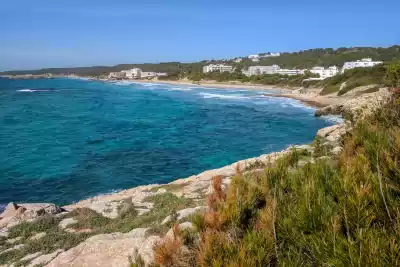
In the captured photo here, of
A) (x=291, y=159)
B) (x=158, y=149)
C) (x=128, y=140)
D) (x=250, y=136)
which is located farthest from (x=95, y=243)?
(x=250, y=136)

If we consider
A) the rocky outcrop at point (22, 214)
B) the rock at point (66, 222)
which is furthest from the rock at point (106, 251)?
the rocky outcrop at point (22, 214)

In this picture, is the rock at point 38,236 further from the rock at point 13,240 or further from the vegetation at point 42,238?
the rock at point 13,240

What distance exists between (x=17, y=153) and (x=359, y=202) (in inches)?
1198

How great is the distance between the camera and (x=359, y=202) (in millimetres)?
3326

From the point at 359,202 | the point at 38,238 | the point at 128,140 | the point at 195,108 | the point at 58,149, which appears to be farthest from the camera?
the point at 195,108

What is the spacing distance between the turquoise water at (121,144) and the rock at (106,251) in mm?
11146

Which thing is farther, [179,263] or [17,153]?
[17,153]

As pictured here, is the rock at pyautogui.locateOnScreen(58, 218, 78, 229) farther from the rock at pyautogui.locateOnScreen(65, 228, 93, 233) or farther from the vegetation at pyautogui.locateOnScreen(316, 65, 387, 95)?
the vegetation at pyautogui.locateOnScreen(316, 65, 387, 95)

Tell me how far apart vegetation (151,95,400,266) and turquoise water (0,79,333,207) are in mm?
16121

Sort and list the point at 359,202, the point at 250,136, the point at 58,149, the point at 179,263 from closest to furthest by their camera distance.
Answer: the point at 359,202 → the point at 179,263 → the point at 58,149 → the point at 250,136

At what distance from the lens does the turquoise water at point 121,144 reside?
21.9 m

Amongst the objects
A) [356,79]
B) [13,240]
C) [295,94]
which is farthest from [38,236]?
[295,94]

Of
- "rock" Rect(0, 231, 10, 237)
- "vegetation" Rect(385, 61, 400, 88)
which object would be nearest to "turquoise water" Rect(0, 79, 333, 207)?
"rock" Rect(0, 231, 10, 237)

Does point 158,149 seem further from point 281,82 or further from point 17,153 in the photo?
point 281,82
